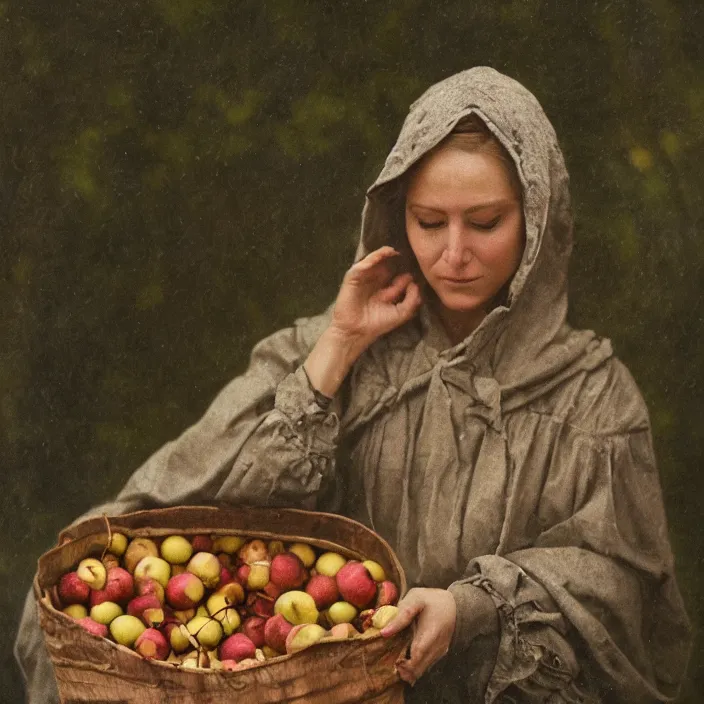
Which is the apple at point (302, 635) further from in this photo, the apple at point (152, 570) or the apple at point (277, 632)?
the apple at point (152, 570)

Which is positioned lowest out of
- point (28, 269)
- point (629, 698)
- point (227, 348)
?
point (629, 698)

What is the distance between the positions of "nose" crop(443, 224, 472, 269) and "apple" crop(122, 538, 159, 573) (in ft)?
3.00

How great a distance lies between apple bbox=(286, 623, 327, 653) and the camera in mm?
2301

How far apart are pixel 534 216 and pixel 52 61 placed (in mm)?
1172

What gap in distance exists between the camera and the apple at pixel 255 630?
2.43 meters

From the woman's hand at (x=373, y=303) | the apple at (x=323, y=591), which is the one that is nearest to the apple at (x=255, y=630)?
the apple at (x=323, y=591)

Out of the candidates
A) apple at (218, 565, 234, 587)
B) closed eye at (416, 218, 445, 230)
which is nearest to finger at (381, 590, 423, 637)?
apple at (218, 565, 234, 587)

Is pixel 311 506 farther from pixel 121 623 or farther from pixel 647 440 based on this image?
pixel 647 440

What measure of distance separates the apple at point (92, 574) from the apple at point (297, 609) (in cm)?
39

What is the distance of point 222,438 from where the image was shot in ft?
8.64

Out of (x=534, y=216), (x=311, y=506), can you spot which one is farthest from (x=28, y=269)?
(x=534, y=216)

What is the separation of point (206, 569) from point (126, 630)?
224mm

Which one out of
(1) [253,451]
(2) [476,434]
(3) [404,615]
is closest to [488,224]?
(2) [476,434]

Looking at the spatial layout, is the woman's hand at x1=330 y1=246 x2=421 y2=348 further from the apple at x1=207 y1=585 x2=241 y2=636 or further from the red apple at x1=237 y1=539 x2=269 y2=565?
the apple at x1=207 y1=585 x2=241 y2=636
